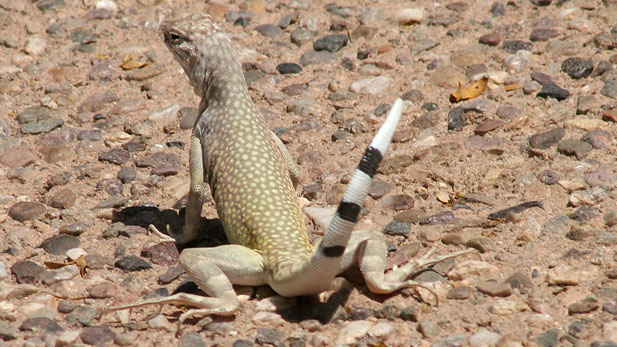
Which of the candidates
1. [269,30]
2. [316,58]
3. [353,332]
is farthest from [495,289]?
[269,30]

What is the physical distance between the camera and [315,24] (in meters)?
8.67

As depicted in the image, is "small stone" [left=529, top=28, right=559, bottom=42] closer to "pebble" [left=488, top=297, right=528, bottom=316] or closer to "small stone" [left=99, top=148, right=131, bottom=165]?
"pebble" [left=488, top=297, right=528, bottom=316]

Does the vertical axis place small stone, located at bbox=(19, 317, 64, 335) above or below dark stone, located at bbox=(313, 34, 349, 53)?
above

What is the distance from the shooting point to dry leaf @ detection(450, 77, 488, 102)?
715 cm

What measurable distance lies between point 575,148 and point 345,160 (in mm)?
1840

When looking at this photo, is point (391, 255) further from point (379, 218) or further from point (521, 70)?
point (521, 70)

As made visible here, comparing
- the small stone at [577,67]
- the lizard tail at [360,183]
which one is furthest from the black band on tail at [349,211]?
the small stone at [577,67]

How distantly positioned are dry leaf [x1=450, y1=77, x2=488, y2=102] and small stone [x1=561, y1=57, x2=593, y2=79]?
751mm

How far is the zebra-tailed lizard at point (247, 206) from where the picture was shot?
4316 mm

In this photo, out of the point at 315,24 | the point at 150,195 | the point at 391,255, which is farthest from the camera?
the point at 315,24

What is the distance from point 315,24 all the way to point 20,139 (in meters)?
3.39

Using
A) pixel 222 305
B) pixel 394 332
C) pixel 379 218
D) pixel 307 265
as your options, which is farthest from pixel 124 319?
pixel 379 218

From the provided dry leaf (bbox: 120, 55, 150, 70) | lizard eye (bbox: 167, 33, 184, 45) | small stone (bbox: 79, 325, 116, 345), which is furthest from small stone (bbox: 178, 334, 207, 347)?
dry leaf (bbox: 120, 55, 150, 70)

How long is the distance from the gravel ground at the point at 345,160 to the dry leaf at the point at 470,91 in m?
0.06
